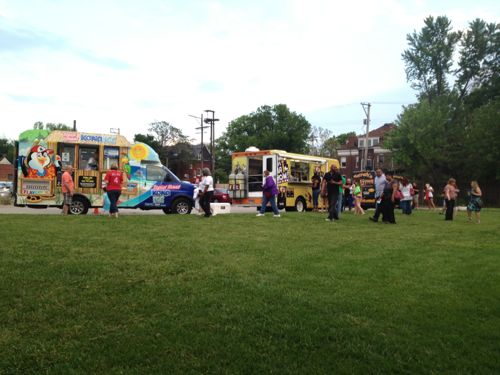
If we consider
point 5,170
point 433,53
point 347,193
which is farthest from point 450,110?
point 5,170

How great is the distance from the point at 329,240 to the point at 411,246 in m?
1.62

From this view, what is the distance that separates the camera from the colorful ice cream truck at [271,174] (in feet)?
70.3

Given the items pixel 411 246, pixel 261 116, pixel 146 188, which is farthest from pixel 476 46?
pixel 411 246

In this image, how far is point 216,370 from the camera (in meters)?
3.65

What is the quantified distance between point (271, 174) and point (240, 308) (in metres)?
16.5

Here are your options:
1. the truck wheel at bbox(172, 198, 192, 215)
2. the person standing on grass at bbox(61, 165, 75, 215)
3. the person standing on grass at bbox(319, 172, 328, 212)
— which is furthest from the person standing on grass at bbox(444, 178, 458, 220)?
the person standing on grass at bbox(61, 165, 75, 215)

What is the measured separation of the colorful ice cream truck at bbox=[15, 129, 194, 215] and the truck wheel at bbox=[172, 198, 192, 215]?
4cm

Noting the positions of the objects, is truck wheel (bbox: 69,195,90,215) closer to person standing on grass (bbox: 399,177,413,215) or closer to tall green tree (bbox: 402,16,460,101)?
person standing on grass (bbox: 399,177,413,215)

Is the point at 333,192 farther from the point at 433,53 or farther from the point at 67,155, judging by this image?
the point at 433,53

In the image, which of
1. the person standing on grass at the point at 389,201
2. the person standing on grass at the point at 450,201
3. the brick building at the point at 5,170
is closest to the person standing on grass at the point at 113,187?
the person standing on grass at the point at 389,201

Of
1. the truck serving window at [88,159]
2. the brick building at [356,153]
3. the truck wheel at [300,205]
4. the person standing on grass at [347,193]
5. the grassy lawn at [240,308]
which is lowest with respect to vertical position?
the grassy lawn at [240,308]

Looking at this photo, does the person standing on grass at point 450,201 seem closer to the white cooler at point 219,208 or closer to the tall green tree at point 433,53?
the white cooler at point 219,208

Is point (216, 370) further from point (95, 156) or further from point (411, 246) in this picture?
point (95, 156)

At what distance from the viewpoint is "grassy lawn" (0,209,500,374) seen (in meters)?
3.86
